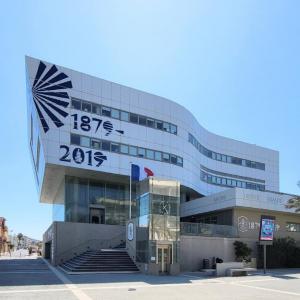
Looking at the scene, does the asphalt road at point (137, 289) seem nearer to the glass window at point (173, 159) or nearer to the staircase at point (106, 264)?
the staircase at point (106, 264)

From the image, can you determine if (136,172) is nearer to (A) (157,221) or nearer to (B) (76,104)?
(B) (76,104)

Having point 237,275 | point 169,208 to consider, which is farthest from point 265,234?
point 169,208

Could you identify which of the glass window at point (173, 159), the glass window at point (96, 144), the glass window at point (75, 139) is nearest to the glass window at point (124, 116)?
the glass window at point (96, 144)

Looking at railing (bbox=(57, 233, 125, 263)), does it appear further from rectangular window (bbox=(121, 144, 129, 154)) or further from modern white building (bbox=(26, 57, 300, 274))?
rectangular window (bbox=(121, 144, 129, 154))

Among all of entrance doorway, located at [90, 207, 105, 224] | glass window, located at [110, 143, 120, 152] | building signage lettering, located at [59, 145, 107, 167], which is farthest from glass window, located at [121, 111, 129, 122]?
entrance doorway, located at [90, 207, 105, 224]

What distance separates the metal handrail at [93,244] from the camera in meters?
42.2

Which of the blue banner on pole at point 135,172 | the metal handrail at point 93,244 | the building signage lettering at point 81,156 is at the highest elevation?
the building signage lettering at point 81,156

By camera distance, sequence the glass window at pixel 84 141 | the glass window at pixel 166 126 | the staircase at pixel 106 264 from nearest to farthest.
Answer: the staircase at pixel 106 264 → the glass window at pixel 84 141 → the glass window at pixel 166 126

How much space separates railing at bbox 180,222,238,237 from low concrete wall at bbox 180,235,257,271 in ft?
2.68

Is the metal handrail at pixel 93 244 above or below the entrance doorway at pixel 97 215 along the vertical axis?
below

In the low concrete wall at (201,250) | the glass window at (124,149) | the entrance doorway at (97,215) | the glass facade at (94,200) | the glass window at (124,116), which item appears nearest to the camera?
the low concrete wall at (201,250)

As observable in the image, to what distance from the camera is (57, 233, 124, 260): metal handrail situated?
42219 millimetres

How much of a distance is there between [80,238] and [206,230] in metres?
12.3

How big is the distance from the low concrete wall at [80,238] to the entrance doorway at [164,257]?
1318cm
